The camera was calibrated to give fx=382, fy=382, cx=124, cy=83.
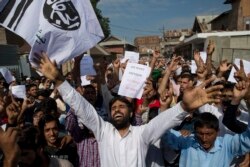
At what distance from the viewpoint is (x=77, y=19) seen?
385cm

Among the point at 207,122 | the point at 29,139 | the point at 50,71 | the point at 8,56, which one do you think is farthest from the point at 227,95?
the point at 8,56

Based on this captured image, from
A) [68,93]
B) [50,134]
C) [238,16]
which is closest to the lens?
[68,93]

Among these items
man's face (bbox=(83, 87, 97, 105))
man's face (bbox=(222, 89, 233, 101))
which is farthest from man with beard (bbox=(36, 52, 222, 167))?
man's face (bbox=(222, 89, 233, 101))

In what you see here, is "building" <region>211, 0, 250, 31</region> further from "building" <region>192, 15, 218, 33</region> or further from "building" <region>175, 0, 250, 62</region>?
"building" <region>192, 15, 218, 33</region>

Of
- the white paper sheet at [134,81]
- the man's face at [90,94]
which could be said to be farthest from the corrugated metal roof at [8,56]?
the white paper sheet at [134,81]

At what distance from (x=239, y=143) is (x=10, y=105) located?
2331mm

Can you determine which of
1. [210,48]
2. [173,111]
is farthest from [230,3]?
[173,111]

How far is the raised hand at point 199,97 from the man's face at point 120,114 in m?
0.62

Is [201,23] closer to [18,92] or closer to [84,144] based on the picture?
[18,92]

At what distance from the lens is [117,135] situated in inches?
129

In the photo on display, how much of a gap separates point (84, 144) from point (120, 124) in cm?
62

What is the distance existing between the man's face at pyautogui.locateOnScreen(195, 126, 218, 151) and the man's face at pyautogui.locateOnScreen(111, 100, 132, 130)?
656mm

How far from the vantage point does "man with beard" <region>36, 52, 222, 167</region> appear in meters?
2.96

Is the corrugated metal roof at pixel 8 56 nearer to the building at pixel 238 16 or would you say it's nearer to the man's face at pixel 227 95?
the man's face at pixel 227 95
